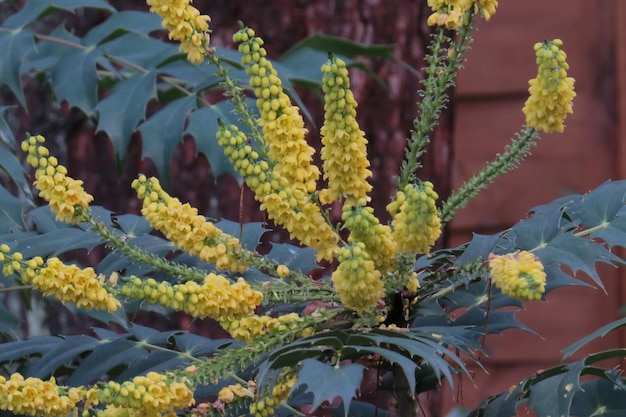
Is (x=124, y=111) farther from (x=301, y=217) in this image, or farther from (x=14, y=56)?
(x=301, y=217)

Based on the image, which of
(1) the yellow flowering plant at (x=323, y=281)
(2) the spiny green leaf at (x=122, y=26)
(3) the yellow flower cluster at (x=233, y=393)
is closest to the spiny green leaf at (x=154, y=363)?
(1) the yellow flowering plant at (x=323, y=281)

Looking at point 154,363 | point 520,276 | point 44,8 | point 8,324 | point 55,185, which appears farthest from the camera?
point 44,8

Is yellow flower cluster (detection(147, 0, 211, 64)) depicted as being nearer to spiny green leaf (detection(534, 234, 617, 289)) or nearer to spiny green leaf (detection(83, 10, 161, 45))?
spiny green leaf (detection(534, 234, 617, 289))

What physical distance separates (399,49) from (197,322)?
1.73 feet

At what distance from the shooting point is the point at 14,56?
1386mm

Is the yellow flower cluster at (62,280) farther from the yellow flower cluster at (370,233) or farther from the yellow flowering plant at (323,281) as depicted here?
the yellow flower cluster at (370,233)

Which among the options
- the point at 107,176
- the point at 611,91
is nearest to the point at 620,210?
the point at 107,176

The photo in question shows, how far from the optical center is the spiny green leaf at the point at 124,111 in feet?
4.47

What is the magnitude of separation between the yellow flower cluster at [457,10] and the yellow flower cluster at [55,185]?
284 millimetres

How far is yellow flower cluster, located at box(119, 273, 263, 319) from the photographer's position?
2.56 feet

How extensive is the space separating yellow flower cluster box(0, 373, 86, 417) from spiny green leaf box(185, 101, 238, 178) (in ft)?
1.81

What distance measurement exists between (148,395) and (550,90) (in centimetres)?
36

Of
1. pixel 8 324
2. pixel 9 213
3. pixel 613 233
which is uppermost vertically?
pixel 613 233

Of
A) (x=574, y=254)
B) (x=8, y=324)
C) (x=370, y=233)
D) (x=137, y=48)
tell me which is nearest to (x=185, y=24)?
(x=370, y=233)
